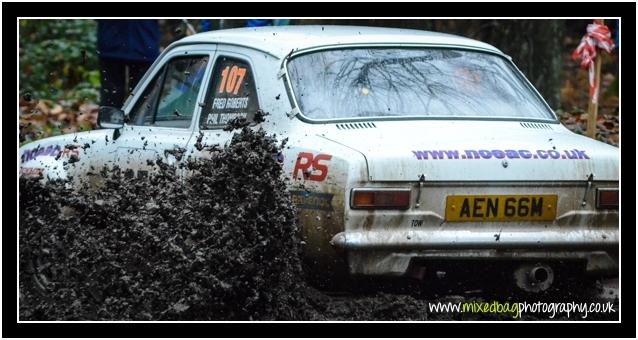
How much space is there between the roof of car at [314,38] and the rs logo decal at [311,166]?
97 cm

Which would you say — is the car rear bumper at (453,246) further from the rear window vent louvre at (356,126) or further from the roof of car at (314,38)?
the roof of car at (314,38)

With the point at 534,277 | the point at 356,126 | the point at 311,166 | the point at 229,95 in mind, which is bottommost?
the point at 534,277

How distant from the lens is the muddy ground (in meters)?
5.93

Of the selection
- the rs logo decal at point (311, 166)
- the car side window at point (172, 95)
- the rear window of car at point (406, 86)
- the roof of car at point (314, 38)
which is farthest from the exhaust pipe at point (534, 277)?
the car side window at point (172, 95)

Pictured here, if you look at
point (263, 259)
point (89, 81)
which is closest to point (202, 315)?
point (263, 259)

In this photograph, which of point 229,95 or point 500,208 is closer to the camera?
point 500,208

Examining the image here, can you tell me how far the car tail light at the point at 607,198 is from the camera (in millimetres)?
6238

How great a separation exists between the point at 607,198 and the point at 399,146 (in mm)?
1178

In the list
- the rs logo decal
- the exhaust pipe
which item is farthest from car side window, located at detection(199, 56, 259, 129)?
the exhaust pipe

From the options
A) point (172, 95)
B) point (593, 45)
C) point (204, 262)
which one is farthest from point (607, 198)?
point (593, 45)

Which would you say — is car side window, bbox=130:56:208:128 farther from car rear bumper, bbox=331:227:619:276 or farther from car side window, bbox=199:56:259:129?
car rear bumper, bbox=331:227:619:276

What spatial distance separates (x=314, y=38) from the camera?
7.08 meters

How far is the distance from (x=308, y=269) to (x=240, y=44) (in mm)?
1764

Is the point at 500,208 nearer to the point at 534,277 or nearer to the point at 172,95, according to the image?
the point at 534,277
